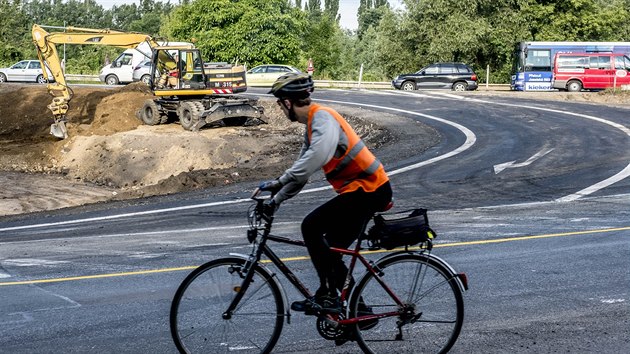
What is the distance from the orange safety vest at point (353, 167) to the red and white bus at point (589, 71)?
40524mm

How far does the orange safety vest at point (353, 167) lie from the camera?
5375mm

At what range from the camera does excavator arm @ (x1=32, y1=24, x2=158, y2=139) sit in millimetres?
30812

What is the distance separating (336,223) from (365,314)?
2.13ft

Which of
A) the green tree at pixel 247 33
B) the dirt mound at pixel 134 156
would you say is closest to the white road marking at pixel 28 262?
the dirt mound at pixel 134 156

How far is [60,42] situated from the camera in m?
31.0

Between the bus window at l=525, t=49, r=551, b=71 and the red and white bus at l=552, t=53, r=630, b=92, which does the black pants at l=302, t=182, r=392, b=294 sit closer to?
the red and white bus at l=552, t=53, r=630, b=92

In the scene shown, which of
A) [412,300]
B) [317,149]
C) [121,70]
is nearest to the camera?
[317,149]

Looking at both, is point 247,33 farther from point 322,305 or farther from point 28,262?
point 322,305

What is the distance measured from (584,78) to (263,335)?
42.0 meters

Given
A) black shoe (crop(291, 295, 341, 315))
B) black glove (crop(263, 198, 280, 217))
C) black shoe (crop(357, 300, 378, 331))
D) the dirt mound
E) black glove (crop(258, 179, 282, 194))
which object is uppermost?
black glove (crop(258, 179, 282, 194))

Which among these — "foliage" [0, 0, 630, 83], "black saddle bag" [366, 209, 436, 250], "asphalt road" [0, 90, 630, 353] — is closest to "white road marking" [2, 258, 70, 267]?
"asphalt road" [0, 90, 630, 353]

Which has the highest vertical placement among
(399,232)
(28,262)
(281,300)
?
(399,232)

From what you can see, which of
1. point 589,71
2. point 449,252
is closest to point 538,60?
point 589,71

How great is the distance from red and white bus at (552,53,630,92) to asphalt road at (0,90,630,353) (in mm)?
23064
